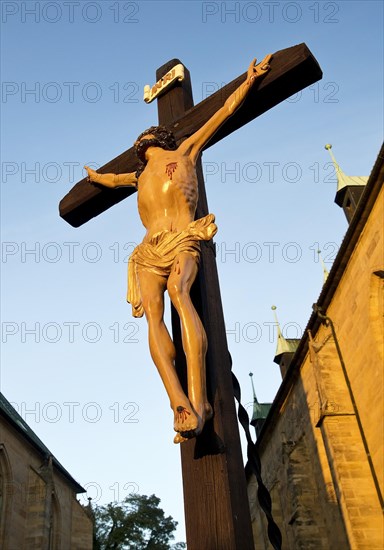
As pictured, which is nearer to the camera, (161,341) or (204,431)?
(204,431)

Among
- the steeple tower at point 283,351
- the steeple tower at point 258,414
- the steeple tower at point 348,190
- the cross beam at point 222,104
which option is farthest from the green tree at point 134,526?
the cross beam at point 222,104

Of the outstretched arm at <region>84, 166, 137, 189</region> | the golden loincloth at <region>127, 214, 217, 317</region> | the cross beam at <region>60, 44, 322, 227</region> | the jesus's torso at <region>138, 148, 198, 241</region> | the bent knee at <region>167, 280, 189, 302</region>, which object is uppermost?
the cross beam at <region>60, 44, 322, 227</region>

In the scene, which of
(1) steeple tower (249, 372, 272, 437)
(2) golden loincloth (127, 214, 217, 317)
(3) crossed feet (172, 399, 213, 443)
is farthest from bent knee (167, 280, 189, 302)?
(1) steeple tower (249, 372, 272, 437)

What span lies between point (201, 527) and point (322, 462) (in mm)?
14888

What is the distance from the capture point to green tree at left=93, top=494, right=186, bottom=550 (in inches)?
1511

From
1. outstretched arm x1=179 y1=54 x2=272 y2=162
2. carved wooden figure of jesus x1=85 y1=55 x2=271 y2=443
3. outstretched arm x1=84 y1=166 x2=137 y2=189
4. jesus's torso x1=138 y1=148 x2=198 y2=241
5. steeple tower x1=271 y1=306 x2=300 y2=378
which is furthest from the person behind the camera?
steeple tower x1=271 y1=306 x2=300 y2=378

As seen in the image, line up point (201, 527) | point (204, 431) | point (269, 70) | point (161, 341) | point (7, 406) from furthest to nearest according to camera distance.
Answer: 1. point (7, 406)
2. point (269, 70)
3. point (161, 341)
4. point (204, 431)
5. point (201, 527)

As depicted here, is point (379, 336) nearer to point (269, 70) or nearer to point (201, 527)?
point (269, 70)

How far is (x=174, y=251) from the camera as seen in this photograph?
237 cm

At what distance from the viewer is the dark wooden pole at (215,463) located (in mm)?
1839

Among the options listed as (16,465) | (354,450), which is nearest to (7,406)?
(16,465)

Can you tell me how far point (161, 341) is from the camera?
7.33 feet

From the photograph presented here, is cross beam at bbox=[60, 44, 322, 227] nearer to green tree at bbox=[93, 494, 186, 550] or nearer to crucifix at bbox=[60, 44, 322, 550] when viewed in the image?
crucifix at bbox=[60, 44, 322, 550]

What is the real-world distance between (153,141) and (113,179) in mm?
472
